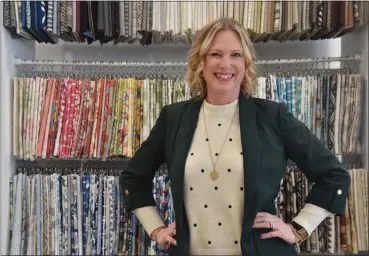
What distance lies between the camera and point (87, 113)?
175 cm

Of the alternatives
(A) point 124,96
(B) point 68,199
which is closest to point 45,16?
(A) point 124,96

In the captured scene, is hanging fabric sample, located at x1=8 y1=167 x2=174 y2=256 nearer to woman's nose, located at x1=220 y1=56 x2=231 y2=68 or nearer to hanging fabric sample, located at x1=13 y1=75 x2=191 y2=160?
hanging fabric sample, located at x1=13 y1=75 x2=191 y2=160

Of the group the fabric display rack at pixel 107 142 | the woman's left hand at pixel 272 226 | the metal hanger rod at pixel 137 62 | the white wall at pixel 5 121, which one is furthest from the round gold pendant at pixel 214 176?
the white wall at pixel 5 121

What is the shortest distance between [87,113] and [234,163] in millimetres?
879

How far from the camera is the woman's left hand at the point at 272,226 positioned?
111 centimetres

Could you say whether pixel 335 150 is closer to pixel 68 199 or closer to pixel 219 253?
pixel 219 253

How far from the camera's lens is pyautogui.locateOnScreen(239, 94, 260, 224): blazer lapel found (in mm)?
1072

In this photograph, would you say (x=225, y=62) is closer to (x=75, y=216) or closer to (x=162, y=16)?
(x=162, y=16)

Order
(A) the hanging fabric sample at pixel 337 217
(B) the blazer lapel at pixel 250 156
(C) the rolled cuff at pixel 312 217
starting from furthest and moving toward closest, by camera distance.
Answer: (A) the hanging fabric sample at pixel 337 217
(C) the rolled cuff at pixel 312 217
(B) the blazer lapel at pixel 250 156

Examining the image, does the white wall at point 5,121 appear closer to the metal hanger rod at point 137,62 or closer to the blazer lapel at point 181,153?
the metal hanger rod at point 137,62

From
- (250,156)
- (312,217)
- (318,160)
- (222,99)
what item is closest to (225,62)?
(222,99)

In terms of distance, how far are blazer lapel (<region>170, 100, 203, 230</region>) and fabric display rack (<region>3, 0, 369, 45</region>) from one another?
668 millimetres

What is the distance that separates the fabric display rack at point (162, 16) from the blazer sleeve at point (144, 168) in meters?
0.61

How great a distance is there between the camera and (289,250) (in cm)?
117
